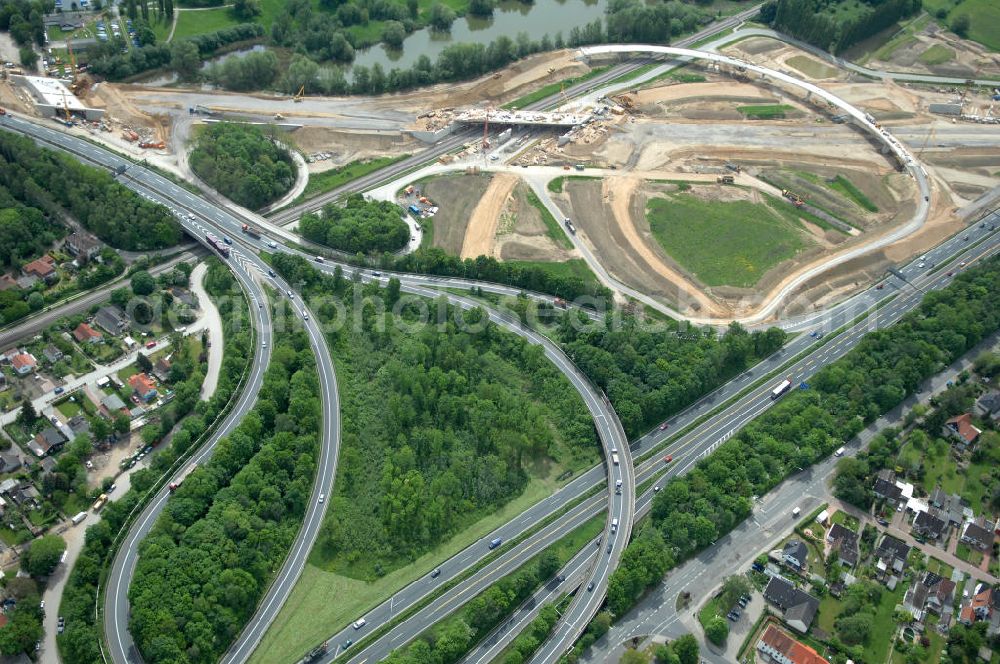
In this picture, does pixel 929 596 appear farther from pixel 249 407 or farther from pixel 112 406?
pixel 112 406

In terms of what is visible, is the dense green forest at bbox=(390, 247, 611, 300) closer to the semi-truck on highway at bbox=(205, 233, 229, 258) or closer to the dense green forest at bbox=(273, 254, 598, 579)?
the dense green forest at bbox=(273, 254, 598, 579)

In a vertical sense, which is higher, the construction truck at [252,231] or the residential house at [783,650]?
the construction truck at [252,231]

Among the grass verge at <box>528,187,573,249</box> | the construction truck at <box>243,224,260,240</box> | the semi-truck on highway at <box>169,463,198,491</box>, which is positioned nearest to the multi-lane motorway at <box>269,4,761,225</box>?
the construction truck at <box>243,224,260,240</box>

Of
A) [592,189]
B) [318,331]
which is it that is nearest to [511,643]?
[318,331]

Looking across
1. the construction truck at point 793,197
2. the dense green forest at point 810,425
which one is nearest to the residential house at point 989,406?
the dense green forest at point 810,425

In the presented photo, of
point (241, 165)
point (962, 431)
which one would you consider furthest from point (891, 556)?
point (241, 165)

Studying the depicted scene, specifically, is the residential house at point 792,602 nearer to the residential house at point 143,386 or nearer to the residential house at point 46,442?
the residential house at point 143,386

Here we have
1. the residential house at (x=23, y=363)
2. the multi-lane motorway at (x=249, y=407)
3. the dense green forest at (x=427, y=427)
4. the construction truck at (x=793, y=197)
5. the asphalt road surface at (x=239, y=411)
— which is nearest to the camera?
the asphalt road surface at (x=239, y=411)
